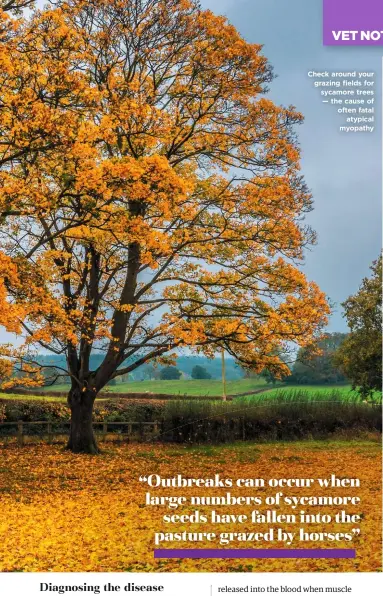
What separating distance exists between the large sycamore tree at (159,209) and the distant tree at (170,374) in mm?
35964

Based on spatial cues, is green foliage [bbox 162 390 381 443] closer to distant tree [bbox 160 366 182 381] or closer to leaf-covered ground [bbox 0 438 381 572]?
leaf-covered ground [bbox 0 438 381 572]

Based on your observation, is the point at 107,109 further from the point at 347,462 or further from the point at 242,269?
the point at 347,462

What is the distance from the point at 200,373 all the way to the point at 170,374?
284 centimetres

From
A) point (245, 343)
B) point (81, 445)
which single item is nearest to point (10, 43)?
point (245, 343)

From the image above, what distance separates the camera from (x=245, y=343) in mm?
19094

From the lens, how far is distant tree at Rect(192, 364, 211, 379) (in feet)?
190

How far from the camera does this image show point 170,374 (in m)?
57.8

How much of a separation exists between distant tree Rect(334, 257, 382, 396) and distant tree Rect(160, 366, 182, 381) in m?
27.1

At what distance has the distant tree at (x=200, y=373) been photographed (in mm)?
57906

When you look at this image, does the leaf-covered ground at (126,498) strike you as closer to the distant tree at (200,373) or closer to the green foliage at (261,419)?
the green foliage at (261,419)

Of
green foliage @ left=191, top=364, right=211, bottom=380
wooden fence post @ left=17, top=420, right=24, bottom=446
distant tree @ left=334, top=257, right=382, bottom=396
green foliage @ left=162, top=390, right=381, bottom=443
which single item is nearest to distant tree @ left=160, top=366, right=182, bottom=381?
green foliage @ left=191, top=364, right=211, bottom=380

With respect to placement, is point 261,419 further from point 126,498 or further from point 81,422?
point 126,498

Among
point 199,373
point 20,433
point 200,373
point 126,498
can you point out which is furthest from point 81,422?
point 200,373
